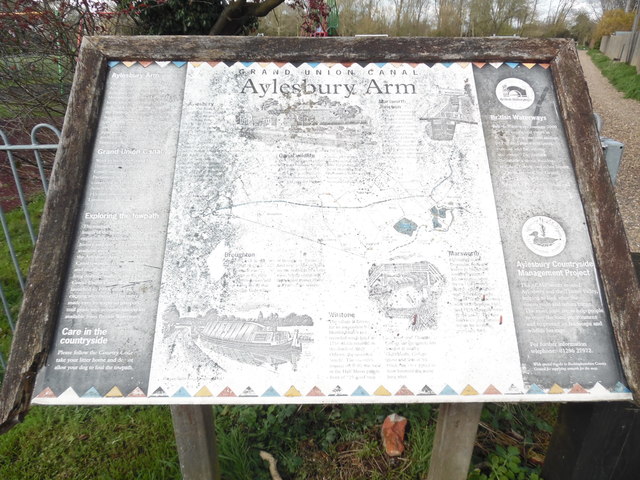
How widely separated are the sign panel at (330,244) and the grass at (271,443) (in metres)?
→ 1.10

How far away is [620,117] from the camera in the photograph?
11109mm

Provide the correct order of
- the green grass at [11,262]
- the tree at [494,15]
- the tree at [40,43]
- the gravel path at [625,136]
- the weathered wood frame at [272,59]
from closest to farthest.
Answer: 1. the weathered wood frame at [272,59]
2. the green grass at [11,262]
3. the tree at [40,43]
4. the gravel path at [625,136]
5. the tree at [494,15]

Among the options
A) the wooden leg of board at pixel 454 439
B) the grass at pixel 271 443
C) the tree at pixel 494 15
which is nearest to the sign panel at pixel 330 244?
the wooden leg of board at pixel 454 439

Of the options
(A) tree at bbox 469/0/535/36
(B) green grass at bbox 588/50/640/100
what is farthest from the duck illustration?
(A) tree at bbox 469/0/535/36

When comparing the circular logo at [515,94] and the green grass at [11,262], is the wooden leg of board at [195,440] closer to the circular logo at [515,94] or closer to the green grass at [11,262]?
the circular logo at [515,94]

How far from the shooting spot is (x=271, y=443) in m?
2.31

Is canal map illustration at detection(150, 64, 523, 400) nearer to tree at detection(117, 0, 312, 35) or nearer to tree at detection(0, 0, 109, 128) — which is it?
tree at detection(0, 0, 109, 128)

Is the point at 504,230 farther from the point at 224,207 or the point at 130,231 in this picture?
the point at 130,231

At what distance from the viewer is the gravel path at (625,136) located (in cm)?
589

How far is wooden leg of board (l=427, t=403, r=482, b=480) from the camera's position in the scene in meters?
1.57

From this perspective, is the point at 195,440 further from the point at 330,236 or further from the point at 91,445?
the point at 91,445

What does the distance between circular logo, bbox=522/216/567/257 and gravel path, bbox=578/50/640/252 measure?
4377 mm

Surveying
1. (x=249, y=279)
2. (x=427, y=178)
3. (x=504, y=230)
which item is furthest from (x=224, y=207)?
(x=504, y=230)

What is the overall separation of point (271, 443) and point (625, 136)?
10714mm
